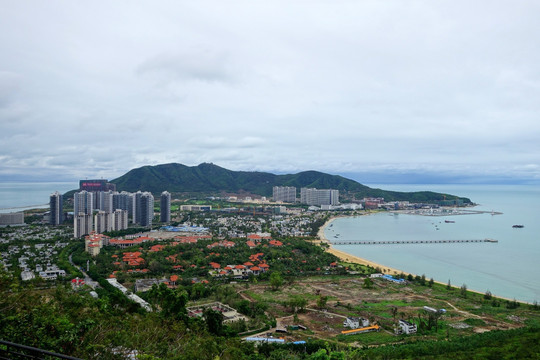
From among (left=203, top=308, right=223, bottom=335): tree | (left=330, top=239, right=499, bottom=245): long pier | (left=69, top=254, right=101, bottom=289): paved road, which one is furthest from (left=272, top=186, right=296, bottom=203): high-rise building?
(left=203, top=308, right=223, bottom=335): tree

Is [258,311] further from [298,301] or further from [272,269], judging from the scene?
[272,269]

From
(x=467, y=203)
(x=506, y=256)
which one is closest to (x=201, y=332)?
(x=506, y=256)

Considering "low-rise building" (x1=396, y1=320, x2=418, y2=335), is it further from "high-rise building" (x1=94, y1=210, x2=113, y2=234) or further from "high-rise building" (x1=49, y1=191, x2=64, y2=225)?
"high-rise building" (x1=49, y1=191, x2=64, y2=225)

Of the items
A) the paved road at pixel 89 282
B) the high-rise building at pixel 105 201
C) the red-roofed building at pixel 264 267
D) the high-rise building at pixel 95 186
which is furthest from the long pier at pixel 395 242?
the high-rise building at pixel 95 186

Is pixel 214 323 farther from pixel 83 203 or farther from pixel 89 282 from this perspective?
pixel 83 203

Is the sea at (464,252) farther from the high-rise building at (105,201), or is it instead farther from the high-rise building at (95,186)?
the high-rise building at (95,186)

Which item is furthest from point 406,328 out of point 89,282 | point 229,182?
point 229,182

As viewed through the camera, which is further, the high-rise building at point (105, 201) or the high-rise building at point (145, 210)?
the high-rise building at point (105, 201)
